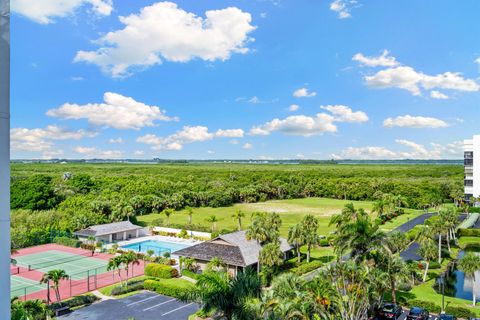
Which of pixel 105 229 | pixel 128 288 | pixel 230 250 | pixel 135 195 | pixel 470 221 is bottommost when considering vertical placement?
pixel 128 288

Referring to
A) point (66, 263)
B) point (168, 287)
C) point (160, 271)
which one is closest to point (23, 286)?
point (66, 263)

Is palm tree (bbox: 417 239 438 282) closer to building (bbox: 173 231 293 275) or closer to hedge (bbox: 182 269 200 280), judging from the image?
building (bbox: 173 231 293 275)

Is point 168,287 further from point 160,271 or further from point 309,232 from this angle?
point 309,232

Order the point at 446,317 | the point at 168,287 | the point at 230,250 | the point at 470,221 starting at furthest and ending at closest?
the point at 470,221 → the point at 230,250 → the point at 168,287 → the point at 446,317

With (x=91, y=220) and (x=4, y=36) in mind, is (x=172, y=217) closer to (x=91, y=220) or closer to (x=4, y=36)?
(x=91, y=220)

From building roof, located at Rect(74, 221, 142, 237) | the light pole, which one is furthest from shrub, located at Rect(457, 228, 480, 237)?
the light pole

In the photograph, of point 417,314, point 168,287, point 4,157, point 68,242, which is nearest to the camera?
point 4,157

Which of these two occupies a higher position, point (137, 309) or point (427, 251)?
point (427, 251)
